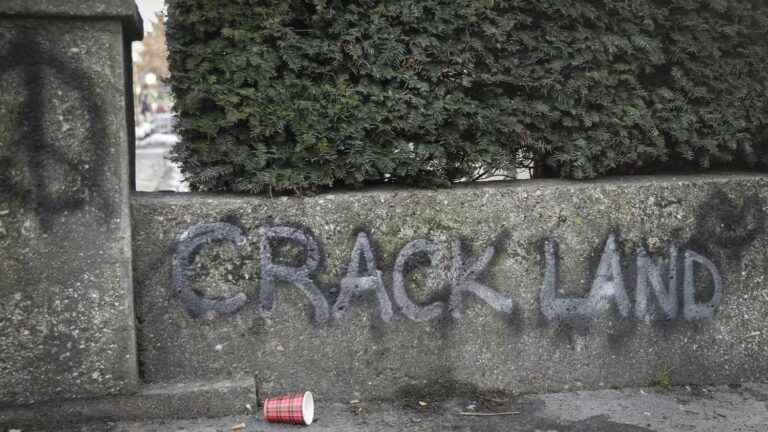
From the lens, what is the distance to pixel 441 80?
12.4 feet

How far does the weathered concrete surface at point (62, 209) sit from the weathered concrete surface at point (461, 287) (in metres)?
0.19

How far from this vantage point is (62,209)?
3283 millimetres

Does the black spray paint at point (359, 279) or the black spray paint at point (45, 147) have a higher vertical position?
the black spray paint at point (45, 147)

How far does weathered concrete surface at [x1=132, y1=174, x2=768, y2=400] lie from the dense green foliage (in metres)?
0.19

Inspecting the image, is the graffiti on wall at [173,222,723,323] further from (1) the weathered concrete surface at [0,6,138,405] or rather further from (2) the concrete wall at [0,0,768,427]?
(1) the weathered concrete surface at [0,6,138,405]

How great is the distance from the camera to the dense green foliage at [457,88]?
11.6 ft

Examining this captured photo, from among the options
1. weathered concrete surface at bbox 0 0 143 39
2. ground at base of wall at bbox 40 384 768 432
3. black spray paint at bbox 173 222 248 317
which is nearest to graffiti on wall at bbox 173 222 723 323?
black spray paint at bbox 173 222 248 317

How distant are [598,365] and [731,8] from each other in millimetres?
2123

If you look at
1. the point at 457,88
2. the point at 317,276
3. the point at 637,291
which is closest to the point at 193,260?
the point at 317,276

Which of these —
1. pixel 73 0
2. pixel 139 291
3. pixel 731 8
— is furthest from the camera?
pixel 731 8

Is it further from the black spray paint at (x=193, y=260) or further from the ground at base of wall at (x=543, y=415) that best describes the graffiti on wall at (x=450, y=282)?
the ground at base of wall at (x=543, y=415)

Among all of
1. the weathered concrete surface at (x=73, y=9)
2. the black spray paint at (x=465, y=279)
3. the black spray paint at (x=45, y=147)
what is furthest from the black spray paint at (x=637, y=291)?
the weathered concrete surface at (x=73, y=9)

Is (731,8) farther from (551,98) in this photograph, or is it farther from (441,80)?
(441,80)

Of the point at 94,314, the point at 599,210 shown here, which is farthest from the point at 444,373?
the point at 94,314
